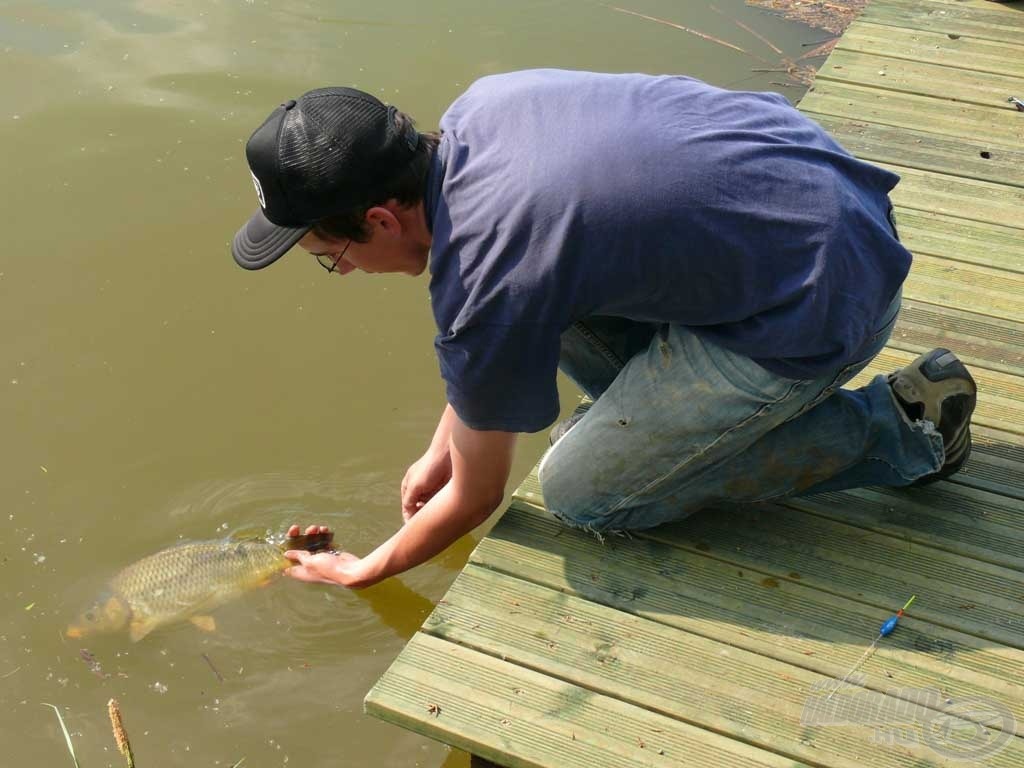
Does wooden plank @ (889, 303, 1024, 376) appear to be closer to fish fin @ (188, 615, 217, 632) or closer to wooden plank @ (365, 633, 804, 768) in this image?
wooden plank @ (365, 633, 804, 768)

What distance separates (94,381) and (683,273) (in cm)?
276

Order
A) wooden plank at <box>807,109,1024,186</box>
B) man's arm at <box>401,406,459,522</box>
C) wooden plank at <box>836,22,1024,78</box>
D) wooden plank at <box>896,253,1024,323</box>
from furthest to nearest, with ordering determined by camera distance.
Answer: wooden plank at <box>836,22,1024,78</box>, wooden plank at <box>807,109,1024,186</box>, wooden plank at <box>896,253,1024,323</box>, man's arm at <box>401,406,459,522</box>

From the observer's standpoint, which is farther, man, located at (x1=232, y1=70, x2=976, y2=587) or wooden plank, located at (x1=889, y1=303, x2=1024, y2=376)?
wooden plank, located at (x1=889, y1=303, x2=1024, y2=376)

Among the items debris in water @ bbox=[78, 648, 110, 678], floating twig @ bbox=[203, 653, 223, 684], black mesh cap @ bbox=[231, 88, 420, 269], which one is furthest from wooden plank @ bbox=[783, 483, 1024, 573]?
debris in water @ bbox=[78, 648, 110, 678]

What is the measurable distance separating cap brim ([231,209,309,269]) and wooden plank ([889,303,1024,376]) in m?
1.94

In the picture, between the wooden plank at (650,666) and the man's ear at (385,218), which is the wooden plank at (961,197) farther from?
the man's ear at (385,218)

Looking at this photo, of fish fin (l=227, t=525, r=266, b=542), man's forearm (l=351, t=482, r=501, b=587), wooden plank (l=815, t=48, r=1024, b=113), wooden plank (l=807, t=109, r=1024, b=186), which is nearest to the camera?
man's forearm (l=351, t=482, r=501, b=587)

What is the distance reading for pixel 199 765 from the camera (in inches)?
120

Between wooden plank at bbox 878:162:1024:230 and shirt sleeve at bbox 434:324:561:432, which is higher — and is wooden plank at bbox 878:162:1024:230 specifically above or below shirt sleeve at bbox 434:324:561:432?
below

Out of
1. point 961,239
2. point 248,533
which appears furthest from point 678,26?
point 248,533

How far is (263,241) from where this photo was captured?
2320mm

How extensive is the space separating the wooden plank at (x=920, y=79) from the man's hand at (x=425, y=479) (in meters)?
2.75

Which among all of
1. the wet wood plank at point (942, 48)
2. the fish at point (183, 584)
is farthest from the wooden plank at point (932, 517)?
the wet wood plank at point (942, 48)

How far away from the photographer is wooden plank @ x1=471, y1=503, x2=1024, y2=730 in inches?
96.5
